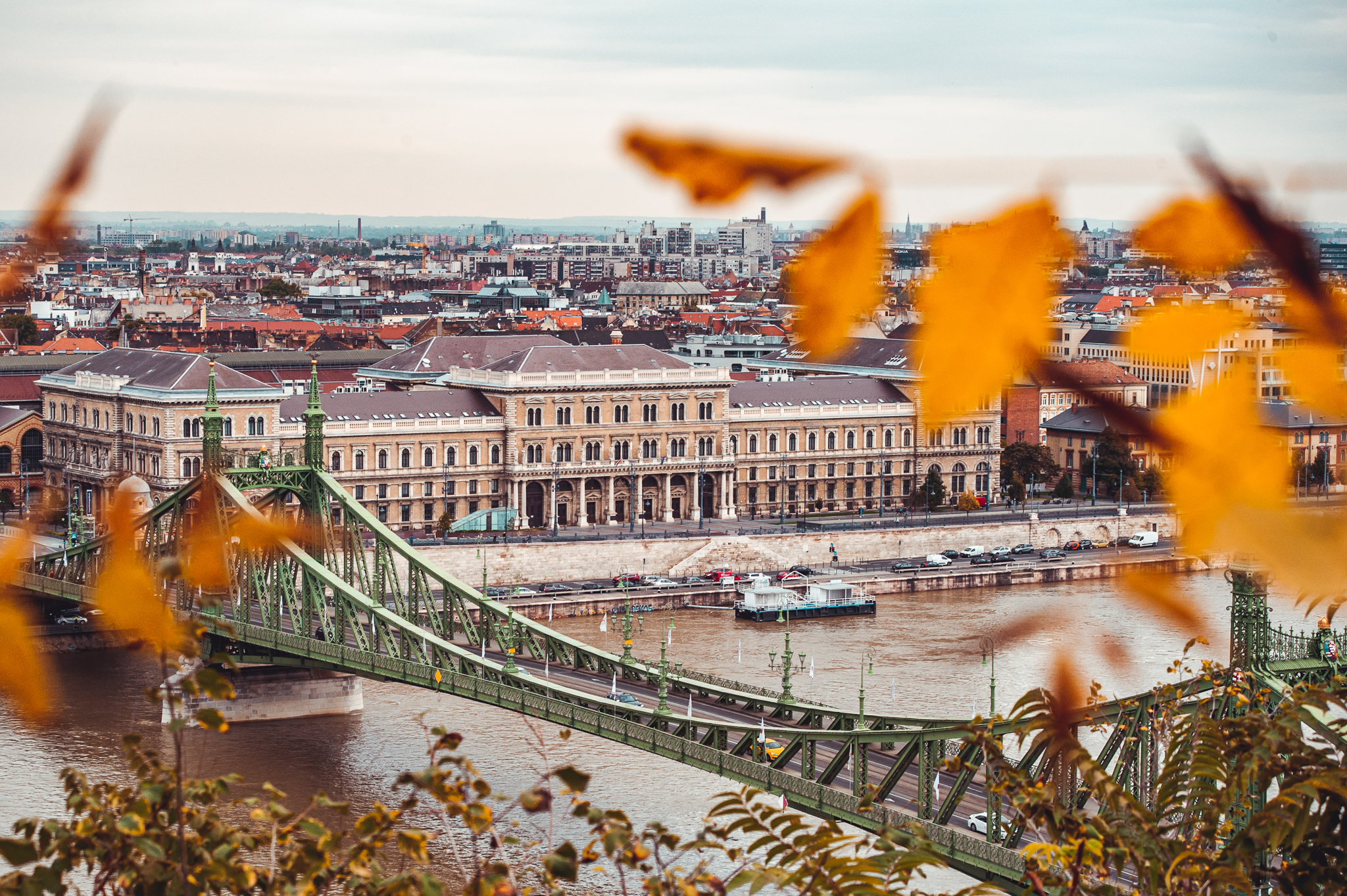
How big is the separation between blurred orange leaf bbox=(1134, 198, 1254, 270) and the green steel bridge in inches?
193

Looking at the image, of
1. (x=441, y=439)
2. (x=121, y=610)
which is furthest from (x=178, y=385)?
(x=121, y=610)

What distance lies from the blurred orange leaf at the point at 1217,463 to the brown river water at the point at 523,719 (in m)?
13.3

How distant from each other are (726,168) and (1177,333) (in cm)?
26

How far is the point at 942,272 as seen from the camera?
0.88 meters

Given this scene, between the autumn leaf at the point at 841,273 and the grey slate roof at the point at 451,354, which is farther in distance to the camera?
the grey slate roof at the point at 451,354

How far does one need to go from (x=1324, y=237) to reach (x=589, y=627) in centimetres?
2861

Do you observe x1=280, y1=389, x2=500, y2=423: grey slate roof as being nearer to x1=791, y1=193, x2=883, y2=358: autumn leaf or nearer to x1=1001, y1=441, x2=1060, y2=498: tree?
x1=1001, y1=441, x2=1060, y2=498: tree

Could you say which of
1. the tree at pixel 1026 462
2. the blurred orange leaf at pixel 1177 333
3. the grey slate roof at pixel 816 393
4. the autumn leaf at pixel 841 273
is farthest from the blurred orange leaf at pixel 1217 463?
the tree at pixel 1026 462

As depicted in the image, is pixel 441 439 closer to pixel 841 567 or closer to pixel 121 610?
pixel 841 567

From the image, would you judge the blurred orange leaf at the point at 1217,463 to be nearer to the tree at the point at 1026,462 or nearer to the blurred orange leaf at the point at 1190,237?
the blurred orange leaf at the point at 1190,237

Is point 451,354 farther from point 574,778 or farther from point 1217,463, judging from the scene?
point 1217,463

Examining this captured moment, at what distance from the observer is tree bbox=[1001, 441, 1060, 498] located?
4247cm

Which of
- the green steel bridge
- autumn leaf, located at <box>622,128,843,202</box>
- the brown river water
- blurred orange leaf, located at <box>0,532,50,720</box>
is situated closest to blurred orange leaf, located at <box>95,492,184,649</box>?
blurred orange leaf, located at <box>0,532,50,720</box>

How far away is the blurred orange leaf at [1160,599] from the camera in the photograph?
115cm
